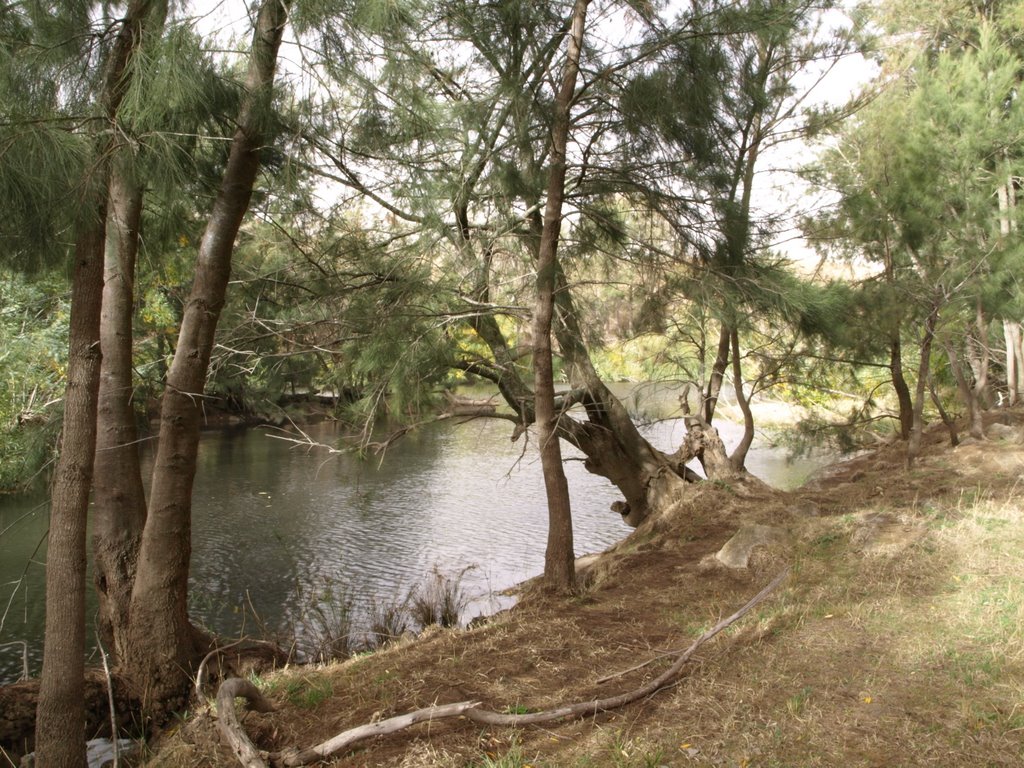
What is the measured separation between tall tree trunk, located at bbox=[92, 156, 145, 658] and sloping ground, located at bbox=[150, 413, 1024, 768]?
1.25 m

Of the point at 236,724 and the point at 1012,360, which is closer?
the point at 236,724

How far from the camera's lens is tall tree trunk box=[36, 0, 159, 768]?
3424 millimetres

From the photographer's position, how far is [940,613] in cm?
391

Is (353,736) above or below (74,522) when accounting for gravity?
below

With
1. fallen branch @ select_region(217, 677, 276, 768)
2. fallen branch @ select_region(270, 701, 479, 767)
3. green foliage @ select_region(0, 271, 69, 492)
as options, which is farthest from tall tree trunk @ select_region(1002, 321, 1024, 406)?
green foliage @ select_region(0, 271, 69, 492)

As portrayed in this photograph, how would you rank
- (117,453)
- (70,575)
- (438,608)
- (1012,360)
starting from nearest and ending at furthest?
(70,575) → (117,453) → (438,608) → (1012,360)

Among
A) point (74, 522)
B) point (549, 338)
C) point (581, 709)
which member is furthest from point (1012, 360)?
point (74, 522)

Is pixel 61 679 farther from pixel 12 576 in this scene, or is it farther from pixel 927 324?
pixel 927 324

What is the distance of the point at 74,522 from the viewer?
136 inches

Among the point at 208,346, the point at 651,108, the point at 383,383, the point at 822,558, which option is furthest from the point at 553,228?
the point at 822,558

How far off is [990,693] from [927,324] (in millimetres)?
5256

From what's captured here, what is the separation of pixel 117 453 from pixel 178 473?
89 centimetres

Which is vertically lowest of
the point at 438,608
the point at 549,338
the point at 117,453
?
the point at 438,608

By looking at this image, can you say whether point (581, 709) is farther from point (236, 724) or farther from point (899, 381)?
point (899, 381)
